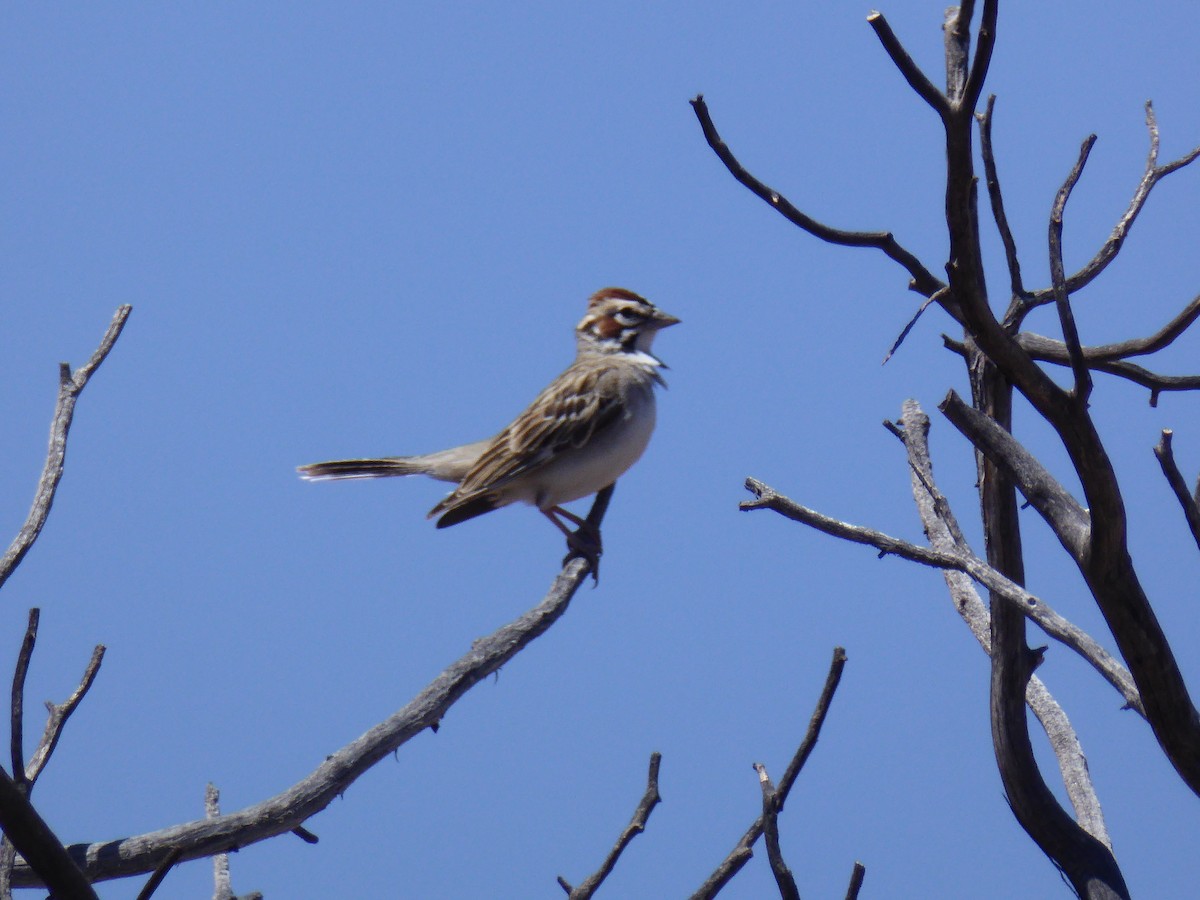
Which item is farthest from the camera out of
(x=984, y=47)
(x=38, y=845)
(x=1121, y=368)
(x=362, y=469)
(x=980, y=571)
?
(x=362, y=469)

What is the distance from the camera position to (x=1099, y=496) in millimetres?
2711

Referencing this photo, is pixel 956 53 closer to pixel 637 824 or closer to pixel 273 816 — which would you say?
pixel 637 824

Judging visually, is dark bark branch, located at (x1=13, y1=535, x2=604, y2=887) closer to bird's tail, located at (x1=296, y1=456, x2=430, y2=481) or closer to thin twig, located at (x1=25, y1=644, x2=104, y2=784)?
thin twig, located at (x1=25, y1=644, x2=104, y2=784)

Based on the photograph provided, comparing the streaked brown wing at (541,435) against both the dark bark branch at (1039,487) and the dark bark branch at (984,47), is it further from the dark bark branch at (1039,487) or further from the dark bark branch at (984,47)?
the dark bark branch at (984,47)

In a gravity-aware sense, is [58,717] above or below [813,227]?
below

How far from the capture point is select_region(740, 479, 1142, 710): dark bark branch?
3041 mm

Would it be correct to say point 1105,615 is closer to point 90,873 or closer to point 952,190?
point 952,190

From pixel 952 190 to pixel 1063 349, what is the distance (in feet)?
3.25

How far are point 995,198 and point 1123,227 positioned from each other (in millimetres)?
557

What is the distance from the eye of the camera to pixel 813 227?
114 inches

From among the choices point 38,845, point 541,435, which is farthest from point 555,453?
point 38,845

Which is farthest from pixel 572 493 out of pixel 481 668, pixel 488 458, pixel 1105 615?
pixel 1105 615

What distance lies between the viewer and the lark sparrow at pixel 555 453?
6.76 metres

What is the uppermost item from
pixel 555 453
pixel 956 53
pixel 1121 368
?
pixel 555 453
